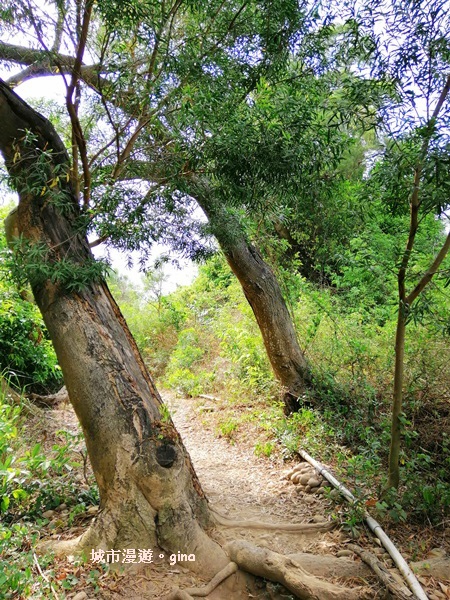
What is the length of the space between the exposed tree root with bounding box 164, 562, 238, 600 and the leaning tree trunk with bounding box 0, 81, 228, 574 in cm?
7

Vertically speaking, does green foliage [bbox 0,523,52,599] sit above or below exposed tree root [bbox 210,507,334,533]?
above

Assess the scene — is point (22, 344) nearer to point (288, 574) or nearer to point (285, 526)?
→ point (285, 526)

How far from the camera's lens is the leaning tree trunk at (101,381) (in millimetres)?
2492

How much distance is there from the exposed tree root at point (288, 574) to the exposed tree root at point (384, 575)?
12 cm

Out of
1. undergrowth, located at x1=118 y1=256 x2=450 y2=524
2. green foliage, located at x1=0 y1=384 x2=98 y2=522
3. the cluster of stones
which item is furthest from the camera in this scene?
the cluster of stones

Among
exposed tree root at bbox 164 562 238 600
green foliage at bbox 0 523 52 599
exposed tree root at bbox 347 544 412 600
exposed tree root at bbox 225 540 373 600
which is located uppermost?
green foliage at bbox 0 523 52 599

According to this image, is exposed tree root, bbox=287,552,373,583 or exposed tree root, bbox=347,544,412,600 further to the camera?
exposed tree root, bbox=287,552,373,583

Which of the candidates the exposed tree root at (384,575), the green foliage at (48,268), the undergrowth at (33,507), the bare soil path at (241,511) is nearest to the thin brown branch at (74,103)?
the green foliage at (48,268)

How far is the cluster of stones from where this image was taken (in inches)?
144

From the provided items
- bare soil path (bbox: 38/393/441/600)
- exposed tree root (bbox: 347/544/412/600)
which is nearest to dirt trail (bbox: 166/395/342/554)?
bare soil path (bbox: 38/393/441/600)

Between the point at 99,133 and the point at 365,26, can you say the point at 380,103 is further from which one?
the point at 99,133

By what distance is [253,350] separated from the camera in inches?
255

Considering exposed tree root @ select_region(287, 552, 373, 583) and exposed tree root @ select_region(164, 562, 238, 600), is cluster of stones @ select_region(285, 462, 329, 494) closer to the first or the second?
exposed tree root @ select_region(287, 552, 373, 583)

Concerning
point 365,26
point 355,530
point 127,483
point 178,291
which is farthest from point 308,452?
point 178,291
